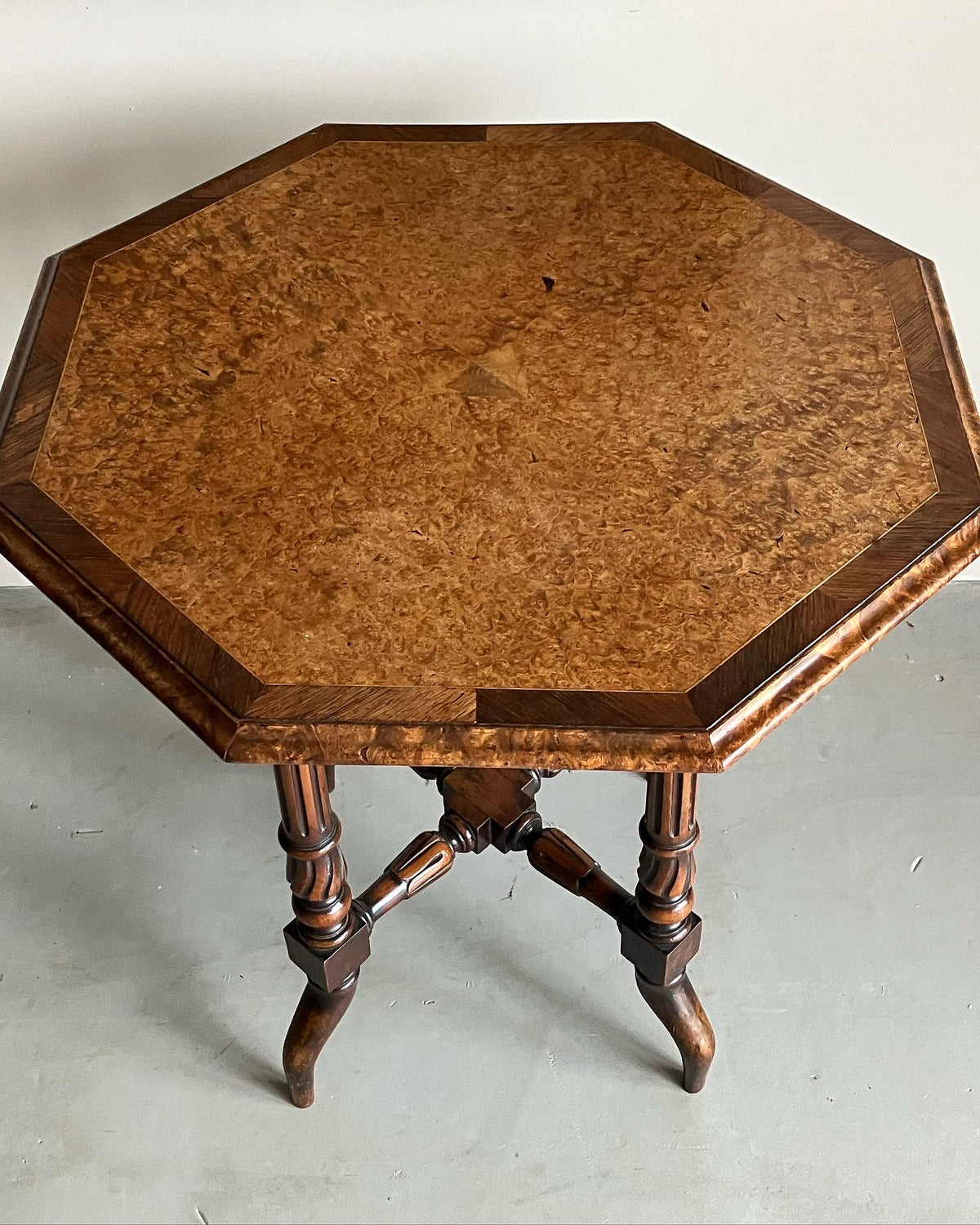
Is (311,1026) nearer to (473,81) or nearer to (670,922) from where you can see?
(670,922)

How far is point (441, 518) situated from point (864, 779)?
97cm

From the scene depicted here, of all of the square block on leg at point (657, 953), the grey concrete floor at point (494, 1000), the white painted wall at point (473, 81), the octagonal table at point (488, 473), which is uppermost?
the white painted wall at point (473, 81)

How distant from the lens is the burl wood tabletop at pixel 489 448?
915 millimetres

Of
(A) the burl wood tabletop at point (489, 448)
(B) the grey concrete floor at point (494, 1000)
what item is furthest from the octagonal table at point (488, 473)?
(B) the grey concrete floor at point (494, 1000)

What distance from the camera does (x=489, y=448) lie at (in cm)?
Result: 108

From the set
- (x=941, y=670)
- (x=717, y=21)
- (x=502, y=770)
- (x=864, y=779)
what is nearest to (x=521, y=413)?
(x=502, y=770)

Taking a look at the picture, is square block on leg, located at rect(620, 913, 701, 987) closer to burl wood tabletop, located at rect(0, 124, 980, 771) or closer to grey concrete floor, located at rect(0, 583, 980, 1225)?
grey concrete floor, located at rect(0, 583, 980, 1225)

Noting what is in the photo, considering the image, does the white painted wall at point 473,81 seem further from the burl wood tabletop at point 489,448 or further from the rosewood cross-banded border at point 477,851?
the rosewood cross-banded border at point 477,851

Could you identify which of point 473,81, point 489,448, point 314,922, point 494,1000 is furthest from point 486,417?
point 494,1000

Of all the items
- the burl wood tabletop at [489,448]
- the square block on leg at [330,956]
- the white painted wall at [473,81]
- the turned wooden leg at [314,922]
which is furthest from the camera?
the white painted wall at [473,81]

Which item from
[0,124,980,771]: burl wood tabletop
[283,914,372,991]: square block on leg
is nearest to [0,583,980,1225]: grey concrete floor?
[283,914,372,991]: square block on leg

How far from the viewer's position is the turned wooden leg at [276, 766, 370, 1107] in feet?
3.77

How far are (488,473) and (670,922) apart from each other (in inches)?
19.5

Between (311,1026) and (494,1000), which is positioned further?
(494,1000)
